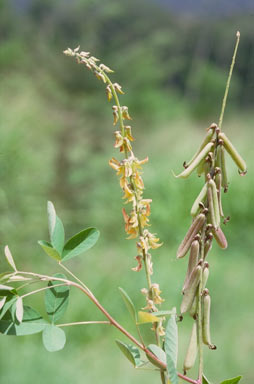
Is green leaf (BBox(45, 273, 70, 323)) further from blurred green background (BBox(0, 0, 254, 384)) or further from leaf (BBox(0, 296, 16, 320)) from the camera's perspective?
blurred green background (BBox(0, 0, 254, 384))

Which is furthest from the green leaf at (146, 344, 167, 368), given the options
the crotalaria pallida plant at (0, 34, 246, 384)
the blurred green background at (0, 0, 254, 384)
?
the blurred green background at (0, 0, 254, 384)

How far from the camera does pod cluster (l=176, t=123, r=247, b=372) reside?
19 centimetres

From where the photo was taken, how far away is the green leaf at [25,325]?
21 centimetres

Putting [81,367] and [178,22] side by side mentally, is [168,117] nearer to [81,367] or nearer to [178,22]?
[178,22]

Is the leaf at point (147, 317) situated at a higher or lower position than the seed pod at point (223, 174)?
lower

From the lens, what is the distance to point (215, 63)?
386 cm

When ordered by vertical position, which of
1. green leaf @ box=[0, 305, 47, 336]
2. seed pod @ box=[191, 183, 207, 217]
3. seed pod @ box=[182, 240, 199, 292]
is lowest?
green leaf @ box=[0, 305, 47, 336]

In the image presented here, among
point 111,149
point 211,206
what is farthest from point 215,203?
point 111,149

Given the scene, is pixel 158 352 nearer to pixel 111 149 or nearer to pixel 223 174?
pixel 223 174

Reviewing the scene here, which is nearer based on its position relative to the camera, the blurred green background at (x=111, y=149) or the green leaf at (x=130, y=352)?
the green leaf at (x=130, y=352)

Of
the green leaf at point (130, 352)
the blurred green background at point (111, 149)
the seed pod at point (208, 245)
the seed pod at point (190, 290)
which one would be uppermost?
the blurred green background at point (111, 149)

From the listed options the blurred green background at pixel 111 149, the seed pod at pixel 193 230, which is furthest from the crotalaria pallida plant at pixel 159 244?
the blurred green background at pixel 111 149

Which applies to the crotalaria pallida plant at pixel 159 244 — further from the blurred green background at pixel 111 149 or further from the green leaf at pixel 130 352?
the blurred green background at pixel 111 149

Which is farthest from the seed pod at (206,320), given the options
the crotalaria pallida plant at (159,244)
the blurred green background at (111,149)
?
the blurred green background at (111,149)
